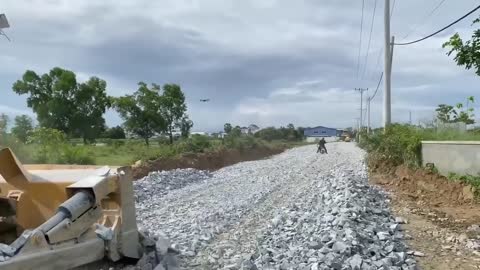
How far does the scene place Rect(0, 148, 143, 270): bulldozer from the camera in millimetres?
4461

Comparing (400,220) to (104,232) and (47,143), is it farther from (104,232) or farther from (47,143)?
(47,143)

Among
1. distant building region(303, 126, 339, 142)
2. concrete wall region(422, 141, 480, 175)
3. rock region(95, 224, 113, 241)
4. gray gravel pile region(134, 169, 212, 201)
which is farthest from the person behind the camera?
distant building region(303, 126, 339, 142)

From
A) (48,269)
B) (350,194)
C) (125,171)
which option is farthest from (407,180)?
(48,269)

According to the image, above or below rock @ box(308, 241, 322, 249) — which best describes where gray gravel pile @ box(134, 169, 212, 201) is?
below

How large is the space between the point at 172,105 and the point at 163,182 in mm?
31692

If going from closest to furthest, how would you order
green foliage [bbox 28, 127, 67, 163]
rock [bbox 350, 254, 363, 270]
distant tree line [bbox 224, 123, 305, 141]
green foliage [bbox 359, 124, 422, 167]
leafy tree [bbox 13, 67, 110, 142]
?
rock [bbox 350, 254, 363, 270] < green foliage [bbox 359, 124, 422, 167] < green foliage [bbox 28, 127, 67, 163] < leafy tree [bbox 13, 67, 110, 142] < distant tree line [bbox 224, 123, 305, 141]

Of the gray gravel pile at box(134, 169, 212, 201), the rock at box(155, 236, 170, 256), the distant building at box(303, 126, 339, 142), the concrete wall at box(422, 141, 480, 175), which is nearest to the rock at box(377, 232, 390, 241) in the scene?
the rock at box(155, 236, 170, 256)

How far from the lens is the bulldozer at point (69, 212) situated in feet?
14.6

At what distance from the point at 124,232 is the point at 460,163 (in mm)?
11284

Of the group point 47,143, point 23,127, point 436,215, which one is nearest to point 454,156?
point 436,215

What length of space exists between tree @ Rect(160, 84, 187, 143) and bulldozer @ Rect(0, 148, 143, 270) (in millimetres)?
44412

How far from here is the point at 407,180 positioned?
16875mm

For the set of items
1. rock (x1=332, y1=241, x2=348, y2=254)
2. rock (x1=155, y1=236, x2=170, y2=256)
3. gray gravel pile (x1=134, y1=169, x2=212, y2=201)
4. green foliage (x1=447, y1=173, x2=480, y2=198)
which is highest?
green foliage (x1=447, y1=173, x2=480, y2=198)

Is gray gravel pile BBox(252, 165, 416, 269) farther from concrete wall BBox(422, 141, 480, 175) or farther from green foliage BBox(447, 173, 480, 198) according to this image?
concrete wall BBox(422, 141, 480, 175)
